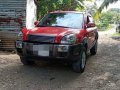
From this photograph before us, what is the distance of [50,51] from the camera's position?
7.27 meters

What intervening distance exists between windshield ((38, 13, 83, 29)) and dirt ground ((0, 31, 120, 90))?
4.11 ft

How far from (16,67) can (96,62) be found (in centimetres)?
282

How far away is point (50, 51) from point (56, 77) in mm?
723

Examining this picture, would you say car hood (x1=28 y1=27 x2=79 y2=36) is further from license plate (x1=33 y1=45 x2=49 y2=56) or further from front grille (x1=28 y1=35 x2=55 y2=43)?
license plate (x1=33 y1=45 x2=49 y2=56)

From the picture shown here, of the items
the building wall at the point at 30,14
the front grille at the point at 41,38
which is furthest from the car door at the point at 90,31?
the building wall at the point at 30,14

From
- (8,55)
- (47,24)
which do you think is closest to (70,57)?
(47,24)

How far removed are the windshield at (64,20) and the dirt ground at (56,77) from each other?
125 cm

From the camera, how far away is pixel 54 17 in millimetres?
8945

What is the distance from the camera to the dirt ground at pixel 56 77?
22.2 ft

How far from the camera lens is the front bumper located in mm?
7199

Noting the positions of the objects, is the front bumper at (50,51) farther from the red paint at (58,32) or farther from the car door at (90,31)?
the car door at (90,31)

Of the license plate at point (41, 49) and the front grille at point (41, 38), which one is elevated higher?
the front grille at point (41, 38)

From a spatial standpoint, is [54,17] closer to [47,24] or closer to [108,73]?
[47,24]

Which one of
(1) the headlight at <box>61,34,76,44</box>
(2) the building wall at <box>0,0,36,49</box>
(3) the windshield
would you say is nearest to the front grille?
(1) the headlight at <box>61,34,76,44</box>
